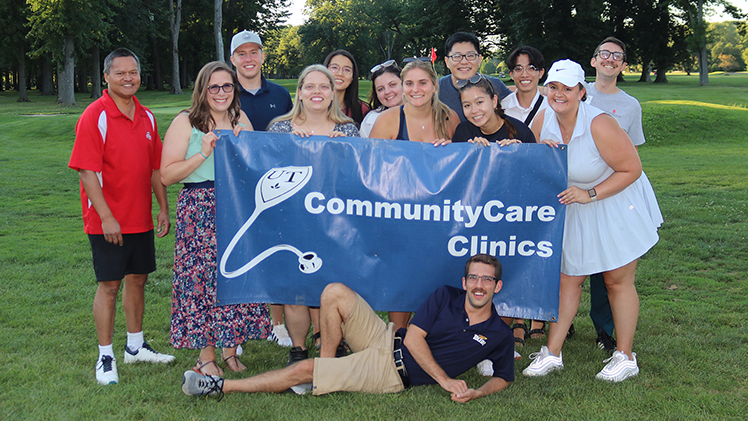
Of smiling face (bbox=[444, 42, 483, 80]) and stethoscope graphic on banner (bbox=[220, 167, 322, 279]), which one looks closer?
stethoscope graphic on banner (bbox=[220, 167, 322, 279])

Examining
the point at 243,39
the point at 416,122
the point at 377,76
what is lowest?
the point at 416,122

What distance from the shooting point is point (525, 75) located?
5496mm

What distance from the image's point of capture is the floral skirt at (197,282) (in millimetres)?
4305

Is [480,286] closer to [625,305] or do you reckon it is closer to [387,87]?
[625,305]

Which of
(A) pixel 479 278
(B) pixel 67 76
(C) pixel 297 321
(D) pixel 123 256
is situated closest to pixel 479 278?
(A) pixel 479 278

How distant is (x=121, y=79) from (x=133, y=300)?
1734mm

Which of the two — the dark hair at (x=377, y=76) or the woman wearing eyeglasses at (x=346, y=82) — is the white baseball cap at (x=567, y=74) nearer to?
the dark hair at (x=377, y=76)

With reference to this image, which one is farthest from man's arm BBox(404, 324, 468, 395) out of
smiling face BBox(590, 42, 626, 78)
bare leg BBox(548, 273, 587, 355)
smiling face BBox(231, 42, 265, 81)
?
smiling face BBox(590, 42, 626, 78)

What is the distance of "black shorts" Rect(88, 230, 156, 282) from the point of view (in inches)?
172

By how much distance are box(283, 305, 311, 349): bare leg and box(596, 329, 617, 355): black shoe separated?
2535mm

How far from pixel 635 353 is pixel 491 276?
1.57 m

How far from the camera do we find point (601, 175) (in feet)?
14.2

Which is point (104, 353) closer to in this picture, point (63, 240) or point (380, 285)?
point (380, 285)

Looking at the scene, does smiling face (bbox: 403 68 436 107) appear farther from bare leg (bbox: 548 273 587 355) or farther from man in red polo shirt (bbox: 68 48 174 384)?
man in red polo shirt (bbox: 68 48 174 384)
